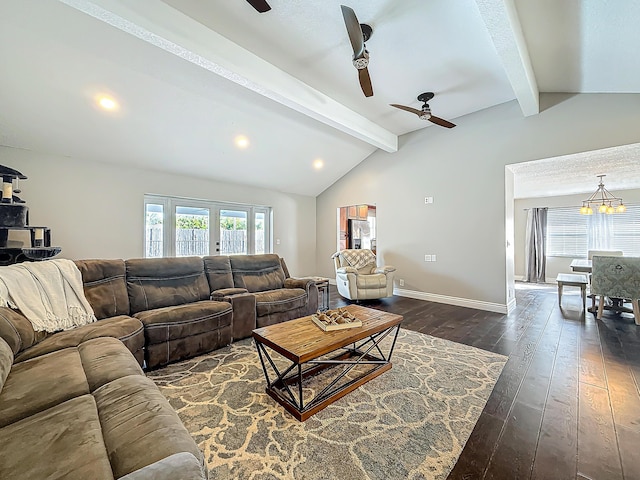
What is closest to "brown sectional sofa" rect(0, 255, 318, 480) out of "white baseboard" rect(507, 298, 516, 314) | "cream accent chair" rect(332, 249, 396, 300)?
"cream accent chair" rect(332, 249, 396, 300)

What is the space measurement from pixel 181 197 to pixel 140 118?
1761 millimetres

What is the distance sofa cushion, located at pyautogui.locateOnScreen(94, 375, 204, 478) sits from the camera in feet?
2.91

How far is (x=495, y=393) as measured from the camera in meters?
2.05

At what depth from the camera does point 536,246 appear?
7062 millimetres

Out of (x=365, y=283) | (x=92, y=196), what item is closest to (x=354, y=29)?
(x=365, y=283)

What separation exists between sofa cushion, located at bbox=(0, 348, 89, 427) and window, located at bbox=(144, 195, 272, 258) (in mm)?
3723

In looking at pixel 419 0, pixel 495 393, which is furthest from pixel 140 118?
pixel 495 393

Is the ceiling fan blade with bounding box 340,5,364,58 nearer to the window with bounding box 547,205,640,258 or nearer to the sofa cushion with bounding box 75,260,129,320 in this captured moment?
the sofa cushion with bounding box 75,260,129,320

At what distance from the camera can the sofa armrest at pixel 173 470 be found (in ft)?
2.36

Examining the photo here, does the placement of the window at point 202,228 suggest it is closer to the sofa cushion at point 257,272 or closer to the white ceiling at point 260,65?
the white ceiling at point 260,65

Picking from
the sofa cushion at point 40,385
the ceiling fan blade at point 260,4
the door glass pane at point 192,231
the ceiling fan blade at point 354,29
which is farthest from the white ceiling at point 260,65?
the sofa cushion at point 40,385

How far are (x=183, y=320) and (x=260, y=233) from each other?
421 cm

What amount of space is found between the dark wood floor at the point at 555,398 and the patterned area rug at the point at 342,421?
0.12m

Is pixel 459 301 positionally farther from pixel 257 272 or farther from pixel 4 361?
pixel 4 361
